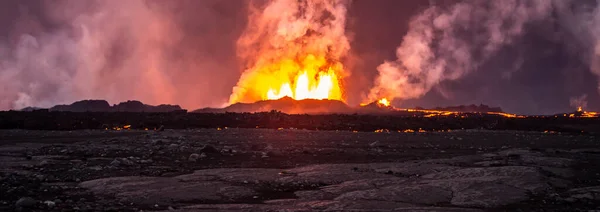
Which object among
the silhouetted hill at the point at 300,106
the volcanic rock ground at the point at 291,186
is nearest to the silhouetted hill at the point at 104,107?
the silhouetted hill at the point at 300,106

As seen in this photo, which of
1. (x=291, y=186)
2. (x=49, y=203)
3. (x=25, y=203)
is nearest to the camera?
(x=25, y=203)

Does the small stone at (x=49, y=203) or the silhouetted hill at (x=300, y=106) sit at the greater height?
the silhouetted hill at (x=300, y=106)

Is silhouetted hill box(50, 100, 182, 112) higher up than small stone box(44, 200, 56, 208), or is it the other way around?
silhouetted hill box(50, 100, 182, 112)

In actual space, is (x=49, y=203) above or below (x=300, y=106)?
below

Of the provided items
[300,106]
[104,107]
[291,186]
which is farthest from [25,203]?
[104,107]

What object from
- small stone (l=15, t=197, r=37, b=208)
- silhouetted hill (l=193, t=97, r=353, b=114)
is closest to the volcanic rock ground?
small stone (l=15, t=197, r=37, b=208)

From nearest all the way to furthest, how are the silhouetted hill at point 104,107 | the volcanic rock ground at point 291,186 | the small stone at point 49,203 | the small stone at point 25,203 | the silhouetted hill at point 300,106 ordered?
the small stone at point 25,203 → the small stone at point 49,203 → the volcanic rock ground at point 291,186 → the silhouetted hill at point 300,106 → the silhouetted hill at point 104,107

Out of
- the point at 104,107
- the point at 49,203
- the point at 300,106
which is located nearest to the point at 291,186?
the point at 49,203

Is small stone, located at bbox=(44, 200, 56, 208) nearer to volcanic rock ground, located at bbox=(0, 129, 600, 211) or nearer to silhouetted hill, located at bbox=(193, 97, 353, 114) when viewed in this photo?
volcanic rock ground, located at bbox=(0, 129, 600, 211)

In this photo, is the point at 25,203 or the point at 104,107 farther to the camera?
the point at 104,107

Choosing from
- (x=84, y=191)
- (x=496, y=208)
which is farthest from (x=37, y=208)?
(x=496, y=208)

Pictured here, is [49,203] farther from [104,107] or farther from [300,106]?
[104,107]

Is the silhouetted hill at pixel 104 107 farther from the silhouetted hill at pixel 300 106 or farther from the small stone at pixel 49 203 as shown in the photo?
the small stone at pixel 49 203

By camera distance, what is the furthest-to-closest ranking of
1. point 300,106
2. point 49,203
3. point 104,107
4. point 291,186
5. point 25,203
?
point 104,107 → point 300,106 → point 291,186 → point 49,203 → point 25,203
